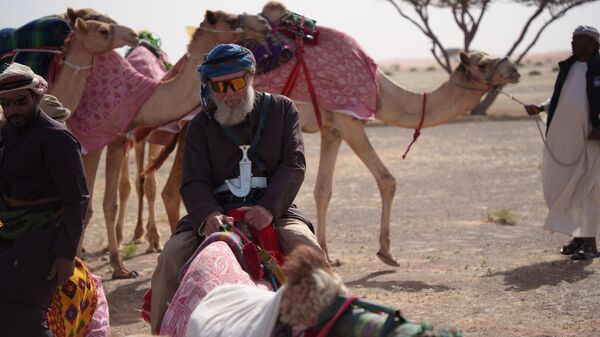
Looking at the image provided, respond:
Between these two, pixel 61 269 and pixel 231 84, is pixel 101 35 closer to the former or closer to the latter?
pixel 231 84

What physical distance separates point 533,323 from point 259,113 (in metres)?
2.72

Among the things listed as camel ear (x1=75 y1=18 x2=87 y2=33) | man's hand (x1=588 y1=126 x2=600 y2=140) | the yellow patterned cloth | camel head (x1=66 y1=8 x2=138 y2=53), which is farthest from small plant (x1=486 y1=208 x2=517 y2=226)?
the yellow patterned cloth

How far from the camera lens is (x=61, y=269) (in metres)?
4.79

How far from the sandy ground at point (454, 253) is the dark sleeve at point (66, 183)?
2441 millimetres

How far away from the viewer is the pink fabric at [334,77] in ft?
30.6

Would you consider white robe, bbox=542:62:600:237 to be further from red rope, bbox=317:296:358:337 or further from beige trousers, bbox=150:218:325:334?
red rope, bbox=317:296:358:337

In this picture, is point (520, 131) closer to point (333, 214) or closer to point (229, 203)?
point (333, 214)

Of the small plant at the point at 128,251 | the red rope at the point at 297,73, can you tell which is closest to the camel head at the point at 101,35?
the red rope at the point at 297,73

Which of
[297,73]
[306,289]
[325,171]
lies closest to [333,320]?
[306,289]

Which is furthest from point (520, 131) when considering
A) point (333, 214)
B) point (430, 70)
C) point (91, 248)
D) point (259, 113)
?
point (430, 70)

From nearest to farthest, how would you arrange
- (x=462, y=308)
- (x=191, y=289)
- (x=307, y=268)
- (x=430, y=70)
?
(x=307, y=268)
(x=191, y=289)
(x=462, y=308)
(x=430, y=70)

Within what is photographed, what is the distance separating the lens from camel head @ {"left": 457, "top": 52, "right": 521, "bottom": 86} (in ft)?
31.7

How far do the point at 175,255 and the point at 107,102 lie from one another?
4120 mm

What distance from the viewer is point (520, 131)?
2359cm
